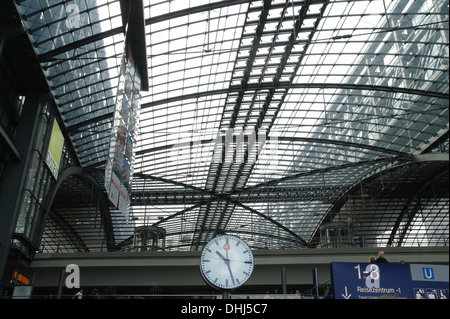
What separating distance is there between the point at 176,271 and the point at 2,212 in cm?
1116

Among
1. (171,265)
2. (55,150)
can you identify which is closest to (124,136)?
(171,265)

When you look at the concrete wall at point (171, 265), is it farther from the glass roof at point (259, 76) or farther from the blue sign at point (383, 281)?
the blue sign at point (383, 281)

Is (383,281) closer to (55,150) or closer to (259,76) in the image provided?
(55,150)

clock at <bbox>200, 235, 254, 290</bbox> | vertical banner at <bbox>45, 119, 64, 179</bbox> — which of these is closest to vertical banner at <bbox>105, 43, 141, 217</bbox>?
clock at <bbox>200, 235, 254, 290</bbox>

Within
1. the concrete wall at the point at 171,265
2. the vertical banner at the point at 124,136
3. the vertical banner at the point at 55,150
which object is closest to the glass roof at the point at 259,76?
the vertical banner at the point at 55,150

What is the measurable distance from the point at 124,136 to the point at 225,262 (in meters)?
12.9

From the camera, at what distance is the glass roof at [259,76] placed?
27047 millimetres

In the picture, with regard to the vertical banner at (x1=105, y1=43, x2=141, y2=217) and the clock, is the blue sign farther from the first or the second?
the vertical banner at (x1=105, y1=43, x2=141, y2=217)

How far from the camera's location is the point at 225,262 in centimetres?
628

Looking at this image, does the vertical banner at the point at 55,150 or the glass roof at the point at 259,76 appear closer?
the glass roof at the point at 259,76

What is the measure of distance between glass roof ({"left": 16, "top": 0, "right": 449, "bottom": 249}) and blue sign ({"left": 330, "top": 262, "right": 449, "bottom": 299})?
17.4 meters

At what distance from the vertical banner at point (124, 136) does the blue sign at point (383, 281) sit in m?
11.0

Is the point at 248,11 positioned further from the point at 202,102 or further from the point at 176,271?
the point at 176,271

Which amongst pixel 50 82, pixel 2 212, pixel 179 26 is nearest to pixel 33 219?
pixel 2 212
